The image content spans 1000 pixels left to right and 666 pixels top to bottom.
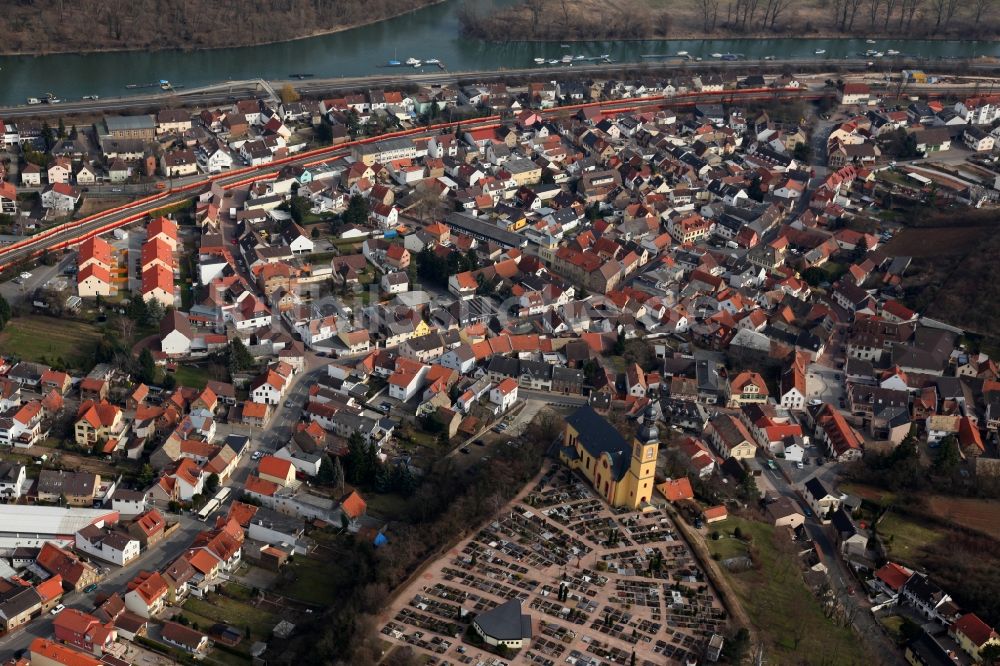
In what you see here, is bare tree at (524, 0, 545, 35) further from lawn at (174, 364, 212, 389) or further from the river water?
lawn at (174, 364, 212, 389)

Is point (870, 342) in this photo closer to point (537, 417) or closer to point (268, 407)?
point (537, 417)

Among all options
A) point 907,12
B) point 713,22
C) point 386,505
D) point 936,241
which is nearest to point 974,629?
point 386,505

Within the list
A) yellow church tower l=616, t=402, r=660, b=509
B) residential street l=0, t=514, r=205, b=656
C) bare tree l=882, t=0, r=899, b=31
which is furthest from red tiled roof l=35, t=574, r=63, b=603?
bare tree l=882, t=0, r=899, b=31

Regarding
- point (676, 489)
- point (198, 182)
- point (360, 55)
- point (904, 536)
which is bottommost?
point (904, 536)

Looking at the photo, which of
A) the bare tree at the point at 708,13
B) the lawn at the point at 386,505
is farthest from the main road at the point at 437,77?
the lawn at the point at 386,505

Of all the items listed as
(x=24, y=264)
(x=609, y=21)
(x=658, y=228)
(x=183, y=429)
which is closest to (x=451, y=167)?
(x=658, y=228)

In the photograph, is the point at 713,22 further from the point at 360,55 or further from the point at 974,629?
the point at 974,629
